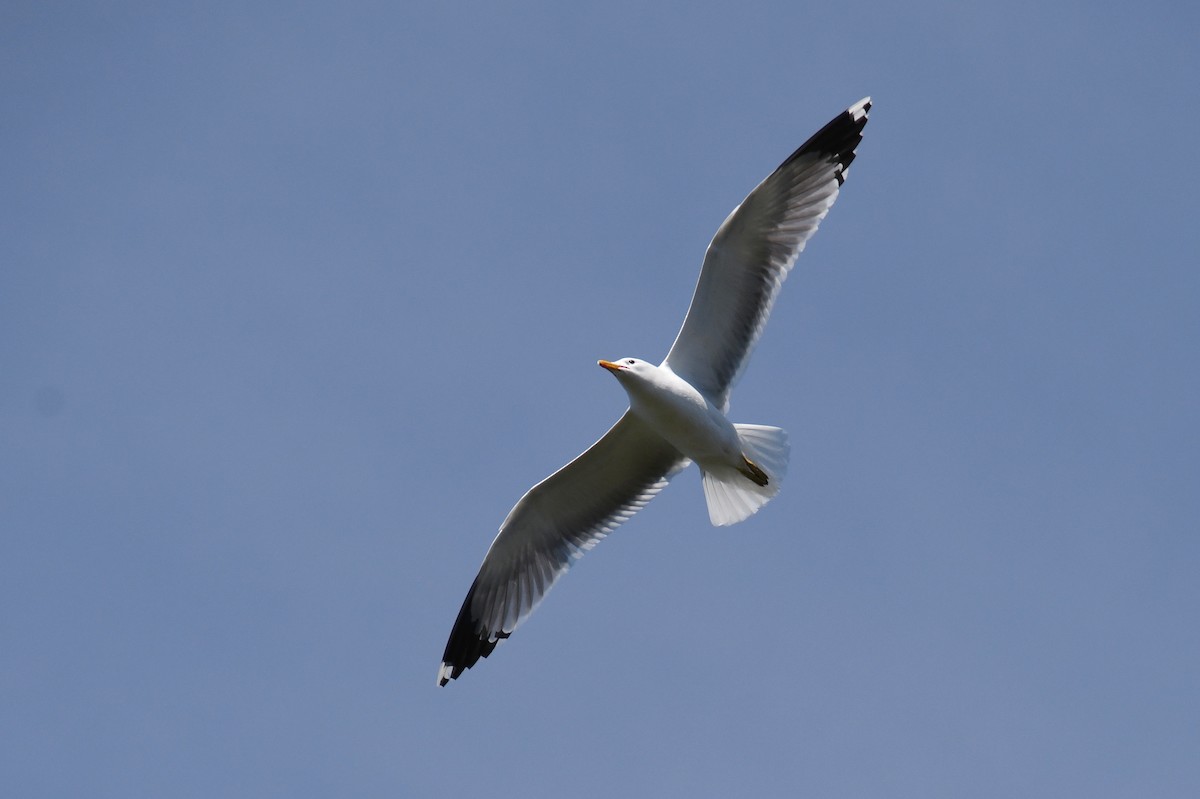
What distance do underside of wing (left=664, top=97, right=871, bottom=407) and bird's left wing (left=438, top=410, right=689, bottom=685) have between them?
769 mm

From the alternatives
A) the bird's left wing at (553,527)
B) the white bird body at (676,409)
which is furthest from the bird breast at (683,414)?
the bird's left wing at (553,527)

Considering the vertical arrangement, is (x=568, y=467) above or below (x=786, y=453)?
above

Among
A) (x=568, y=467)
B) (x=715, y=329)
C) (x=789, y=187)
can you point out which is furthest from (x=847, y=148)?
(x=568, y=467)

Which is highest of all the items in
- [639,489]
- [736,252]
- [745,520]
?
[736,252]

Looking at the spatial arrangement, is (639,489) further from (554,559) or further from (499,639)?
(499,639)

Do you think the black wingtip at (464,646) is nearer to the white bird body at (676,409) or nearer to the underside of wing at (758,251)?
the white bird body at (676,409)

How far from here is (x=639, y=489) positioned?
36.0 ft

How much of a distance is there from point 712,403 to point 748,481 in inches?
24.6

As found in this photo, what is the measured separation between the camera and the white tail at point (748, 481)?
10211mm

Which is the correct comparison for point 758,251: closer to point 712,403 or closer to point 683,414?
point 712,403

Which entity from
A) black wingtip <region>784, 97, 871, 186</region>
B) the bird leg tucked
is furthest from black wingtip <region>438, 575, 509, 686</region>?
black wingtip <region>784, 97, 871, 186</region>

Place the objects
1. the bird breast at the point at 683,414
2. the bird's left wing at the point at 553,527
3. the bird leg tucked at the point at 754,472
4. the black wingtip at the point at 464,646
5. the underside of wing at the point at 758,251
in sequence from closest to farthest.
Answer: the bird breast at the point at 683,414 < the underside of wing at the point at 758,251 < the bird leg tucked at the point at 754,472 < the bird's left wing at the point at 553,527 < the black wingtip at the point at 464,646

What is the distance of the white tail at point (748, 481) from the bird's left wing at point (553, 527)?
1.58 feet

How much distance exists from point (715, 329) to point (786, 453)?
98 cm
